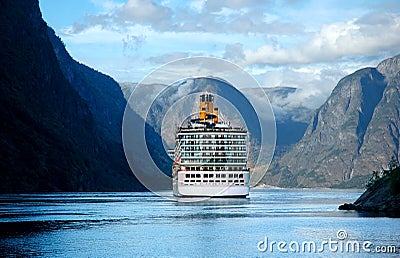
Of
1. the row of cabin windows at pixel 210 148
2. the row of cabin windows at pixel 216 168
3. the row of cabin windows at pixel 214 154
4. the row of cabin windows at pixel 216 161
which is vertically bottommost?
the row of cabin windows at pixel 216 168

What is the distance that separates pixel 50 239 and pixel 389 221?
4691 cm

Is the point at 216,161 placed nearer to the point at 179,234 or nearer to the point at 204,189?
the point at 204,189

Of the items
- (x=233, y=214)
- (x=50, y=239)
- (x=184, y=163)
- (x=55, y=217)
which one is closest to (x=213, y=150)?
(x=184, y=163)

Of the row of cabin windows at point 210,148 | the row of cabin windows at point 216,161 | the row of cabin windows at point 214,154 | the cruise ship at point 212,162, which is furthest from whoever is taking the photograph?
the row of cabin windows at point 210,148

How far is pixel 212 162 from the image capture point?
584ft

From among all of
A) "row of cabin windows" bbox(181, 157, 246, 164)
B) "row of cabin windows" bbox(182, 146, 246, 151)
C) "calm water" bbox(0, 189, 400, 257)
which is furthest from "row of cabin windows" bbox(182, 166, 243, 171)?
"calm water" bbox(0, 189, 400, 257)

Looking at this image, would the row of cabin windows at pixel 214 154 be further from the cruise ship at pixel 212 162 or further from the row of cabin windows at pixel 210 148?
the row of cabin windows at pixel 210 148

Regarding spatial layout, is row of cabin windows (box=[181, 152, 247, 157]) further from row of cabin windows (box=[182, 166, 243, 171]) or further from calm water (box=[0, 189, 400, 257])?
calm water (box=[0, 189, 400, 257])

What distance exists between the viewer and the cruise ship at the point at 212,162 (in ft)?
578

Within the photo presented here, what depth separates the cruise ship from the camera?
17625 centimetres

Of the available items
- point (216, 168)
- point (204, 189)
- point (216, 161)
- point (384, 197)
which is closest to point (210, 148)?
point (216, 161)

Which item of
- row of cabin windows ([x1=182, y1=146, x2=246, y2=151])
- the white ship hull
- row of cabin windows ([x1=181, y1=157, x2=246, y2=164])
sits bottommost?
the white ship hull

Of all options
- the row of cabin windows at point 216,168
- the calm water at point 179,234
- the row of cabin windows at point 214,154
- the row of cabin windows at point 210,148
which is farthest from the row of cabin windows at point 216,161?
the calm water at point 179,234

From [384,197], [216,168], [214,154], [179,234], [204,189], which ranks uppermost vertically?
[214,154]
